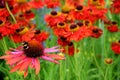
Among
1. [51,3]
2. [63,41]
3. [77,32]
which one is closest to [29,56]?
[77,32]

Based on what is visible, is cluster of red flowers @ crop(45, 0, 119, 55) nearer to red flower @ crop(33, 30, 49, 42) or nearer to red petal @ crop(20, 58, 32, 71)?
red flower @ crop(33, 30, 49, 42)

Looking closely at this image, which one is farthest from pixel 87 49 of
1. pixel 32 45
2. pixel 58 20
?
pixel 32 45

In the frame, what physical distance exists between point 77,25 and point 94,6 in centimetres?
36

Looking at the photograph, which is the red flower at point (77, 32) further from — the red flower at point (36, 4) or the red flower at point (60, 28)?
the red flower at point (36, 4)

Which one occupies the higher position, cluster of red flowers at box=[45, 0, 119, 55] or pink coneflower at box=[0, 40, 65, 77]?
pink coneflower at box=[0, 40, 65, 77]

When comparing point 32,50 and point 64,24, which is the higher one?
point 32,50

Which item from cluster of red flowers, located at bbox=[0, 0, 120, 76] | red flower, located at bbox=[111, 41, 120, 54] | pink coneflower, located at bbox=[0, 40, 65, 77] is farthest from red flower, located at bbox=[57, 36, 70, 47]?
pink coneflower, located at bbox=[0, 40, 65, 77]

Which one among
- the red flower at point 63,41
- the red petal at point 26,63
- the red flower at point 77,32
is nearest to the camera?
the red petal at point 26,63

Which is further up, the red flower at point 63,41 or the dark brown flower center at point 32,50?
the dark brown flower center at point 32,50

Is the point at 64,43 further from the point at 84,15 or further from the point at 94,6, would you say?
the point at 94,6

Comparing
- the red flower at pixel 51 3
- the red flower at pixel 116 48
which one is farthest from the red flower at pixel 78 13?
the red flower at pixel 51 3

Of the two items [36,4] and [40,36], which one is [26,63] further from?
[36,4]

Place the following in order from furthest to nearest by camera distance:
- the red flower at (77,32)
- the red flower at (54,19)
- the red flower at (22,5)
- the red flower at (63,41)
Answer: the red flower at (22,5) → the red flower at (54,19) → the red flower at (63,41) → the red flower at (77,32)

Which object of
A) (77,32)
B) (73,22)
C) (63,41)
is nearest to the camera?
(77,32)
